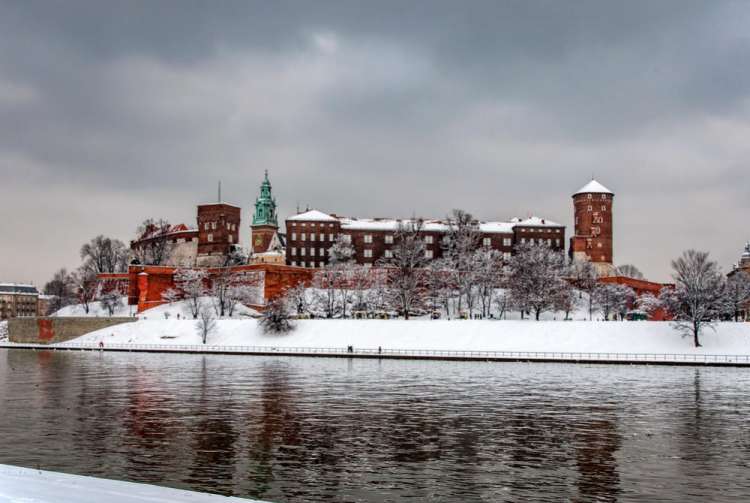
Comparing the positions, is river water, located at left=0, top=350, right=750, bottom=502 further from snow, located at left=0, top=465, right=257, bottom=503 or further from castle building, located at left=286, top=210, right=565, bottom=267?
castle building, located at left=286, top=210, right=565, bottom=267

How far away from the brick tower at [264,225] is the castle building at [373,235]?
3603 mm

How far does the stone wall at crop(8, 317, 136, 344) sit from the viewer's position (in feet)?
259

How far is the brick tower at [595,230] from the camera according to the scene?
102125 mm

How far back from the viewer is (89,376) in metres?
43.5

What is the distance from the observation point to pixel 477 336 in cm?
6266

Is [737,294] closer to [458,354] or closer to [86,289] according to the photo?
[458,354]

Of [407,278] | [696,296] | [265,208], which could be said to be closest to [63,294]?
[265,208]

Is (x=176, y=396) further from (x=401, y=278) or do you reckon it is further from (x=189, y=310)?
(x=189, y=310)

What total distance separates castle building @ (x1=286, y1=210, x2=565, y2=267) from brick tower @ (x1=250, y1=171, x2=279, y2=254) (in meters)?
3.60

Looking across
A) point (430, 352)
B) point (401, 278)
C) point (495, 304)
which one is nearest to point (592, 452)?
point (430, 352)

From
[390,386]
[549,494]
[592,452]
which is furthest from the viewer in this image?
[390,386]

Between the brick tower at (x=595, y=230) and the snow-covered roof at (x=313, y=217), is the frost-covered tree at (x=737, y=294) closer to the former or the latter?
the brick tower at (x=595, y=230)

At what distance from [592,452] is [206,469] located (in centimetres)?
971

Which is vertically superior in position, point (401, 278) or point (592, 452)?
point (401, 278)
